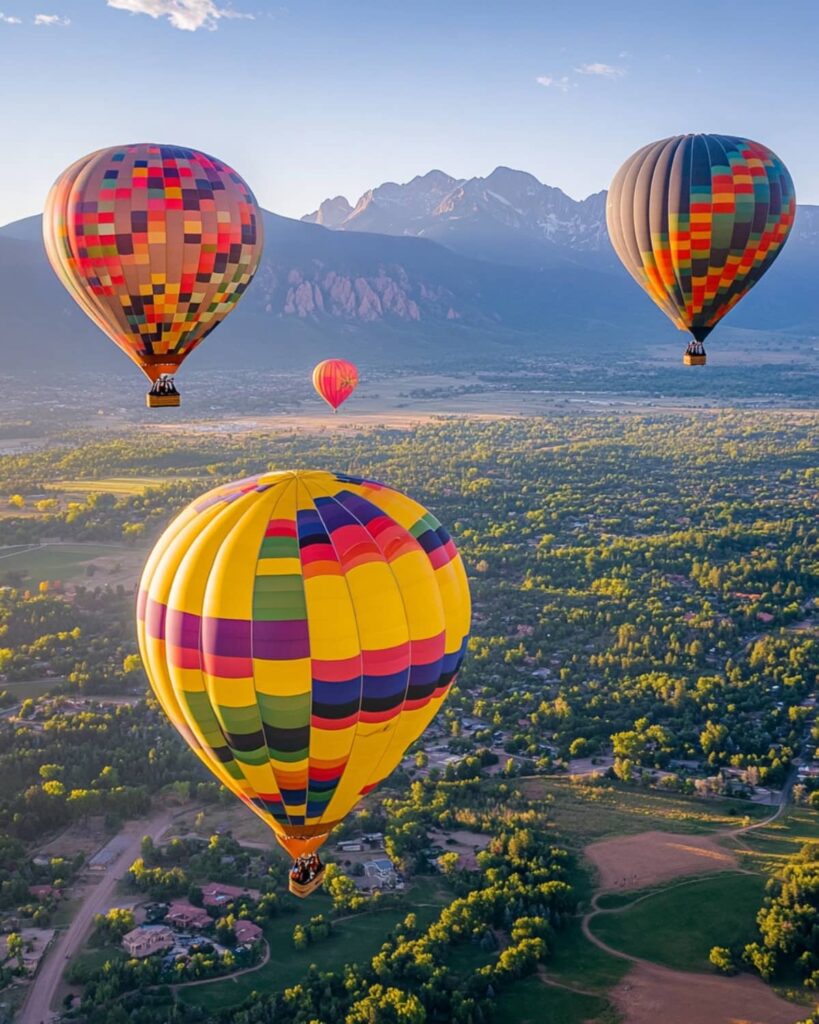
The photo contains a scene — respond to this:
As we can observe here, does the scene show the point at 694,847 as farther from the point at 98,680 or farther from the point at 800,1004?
the point at 98,680

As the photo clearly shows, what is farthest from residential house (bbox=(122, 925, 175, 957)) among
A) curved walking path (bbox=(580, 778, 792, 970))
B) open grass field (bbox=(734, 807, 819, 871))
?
A: open grass field (bbox=(734, 807, 819, 871))

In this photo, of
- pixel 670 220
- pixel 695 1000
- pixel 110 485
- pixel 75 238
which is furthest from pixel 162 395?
pixel 110 485

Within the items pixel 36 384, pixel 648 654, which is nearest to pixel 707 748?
pixel 648 654

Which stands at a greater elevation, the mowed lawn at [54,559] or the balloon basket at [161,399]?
the balloon basket at [161,399]

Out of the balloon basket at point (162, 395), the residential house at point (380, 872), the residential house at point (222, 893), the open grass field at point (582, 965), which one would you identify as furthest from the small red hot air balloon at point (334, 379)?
the open grass field at point (582, 965)

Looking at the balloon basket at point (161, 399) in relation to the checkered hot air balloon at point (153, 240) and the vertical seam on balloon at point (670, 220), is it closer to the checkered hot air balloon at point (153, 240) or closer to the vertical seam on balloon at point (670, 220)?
the checkered hot air balloon at point (153, 240)

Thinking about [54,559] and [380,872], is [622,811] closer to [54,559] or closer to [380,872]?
[380,872]

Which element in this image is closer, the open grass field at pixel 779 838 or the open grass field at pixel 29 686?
the open grass field at pixel 779 838
